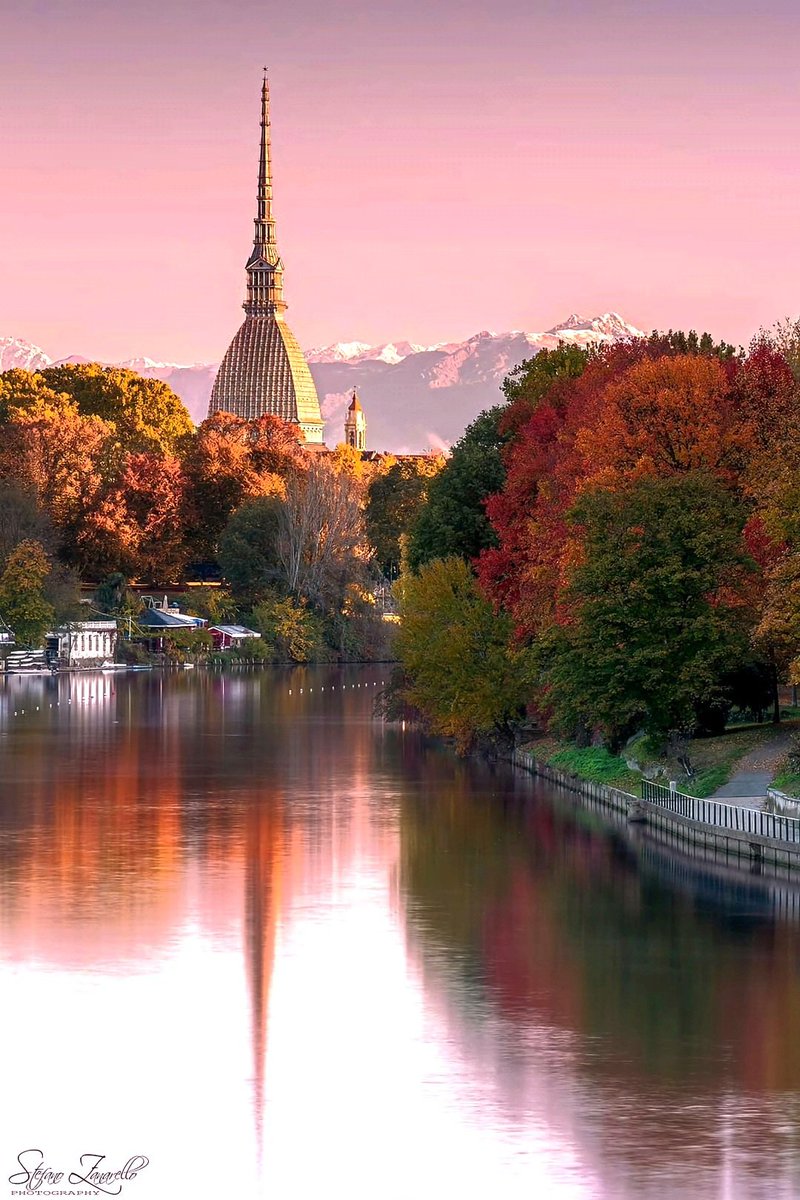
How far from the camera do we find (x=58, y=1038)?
30156 millimetres

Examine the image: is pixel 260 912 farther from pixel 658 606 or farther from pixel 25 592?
pixel 25 592

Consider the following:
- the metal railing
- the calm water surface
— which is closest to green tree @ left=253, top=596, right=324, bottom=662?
the calm water surface

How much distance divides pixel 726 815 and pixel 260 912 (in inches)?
486

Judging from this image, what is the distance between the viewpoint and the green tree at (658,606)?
177 feet

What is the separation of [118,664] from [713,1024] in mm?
104650

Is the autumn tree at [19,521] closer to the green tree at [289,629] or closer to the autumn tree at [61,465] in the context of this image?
the autumn tree at [61,465]

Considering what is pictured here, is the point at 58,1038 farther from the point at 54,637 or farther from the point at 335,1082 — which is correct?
the point at 54,637

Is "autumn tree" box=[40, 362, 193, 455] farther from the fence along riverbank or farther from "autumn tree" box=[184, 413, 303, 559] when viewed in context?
the fence along riverbank

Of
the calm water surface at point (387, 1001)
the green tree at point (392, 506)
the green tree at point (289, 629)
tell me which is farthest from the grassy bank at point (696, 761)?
the green tree at point (392, 506)

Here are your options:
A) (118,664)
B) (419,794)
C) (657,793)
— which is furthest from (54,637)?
(657,793)

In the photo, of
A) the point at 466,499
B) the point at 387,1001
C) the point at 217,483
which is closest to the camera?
the point at 387,1001

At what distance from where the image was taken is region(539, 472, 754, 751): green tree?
5384 centimetres

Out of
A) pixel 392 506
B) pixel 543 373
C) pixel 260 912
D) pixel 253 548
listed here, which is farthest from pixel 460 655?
pixel 392 506

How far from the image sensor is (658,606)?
179ft
